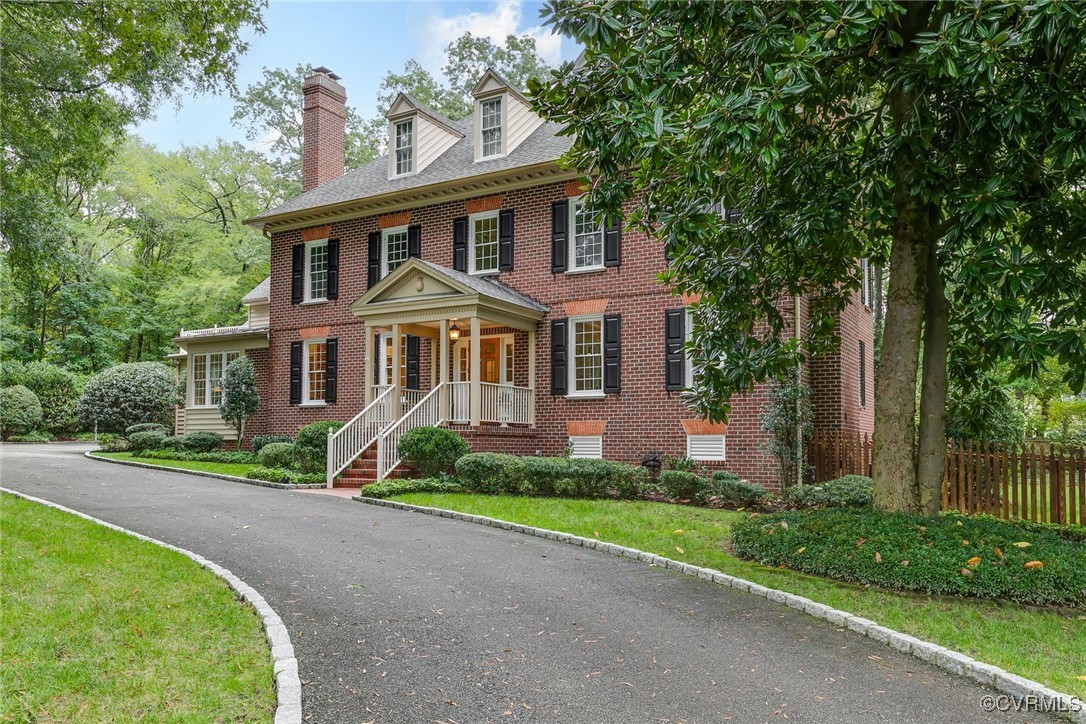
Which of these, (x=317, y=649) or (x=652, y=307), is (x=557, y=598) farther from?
(x=652, y=307)

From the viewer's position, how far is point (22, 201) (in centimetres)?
1366

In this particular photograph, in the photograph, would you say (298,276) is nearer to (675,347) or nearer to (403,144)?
(403,144)

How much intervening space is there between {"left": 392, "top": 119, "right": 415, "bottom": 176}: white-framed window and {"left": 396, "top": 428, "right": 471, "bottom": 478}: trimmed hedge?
8.29m

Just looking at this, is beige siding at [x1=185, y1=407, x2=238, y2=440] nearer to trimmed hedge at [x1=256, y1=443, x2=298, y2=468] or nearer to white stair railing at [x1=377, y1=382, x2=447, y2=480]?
trimmed hedge at [x1=256, y1=443, x2=298, y2=468]

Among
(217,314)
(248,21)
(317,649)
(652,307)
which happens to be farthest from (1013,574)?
(217,314)

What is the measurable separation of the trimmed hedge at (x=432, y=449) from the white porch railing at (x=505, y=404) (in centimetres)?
161

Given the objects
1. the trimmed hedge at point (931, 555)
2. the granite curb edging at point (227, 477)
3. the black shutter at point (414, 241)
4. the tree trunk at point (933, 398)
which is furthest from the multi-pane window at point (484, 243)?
the trimmed hedge at point (931, 555)

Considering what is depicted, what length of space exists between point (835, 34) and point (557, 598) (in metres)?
5.30

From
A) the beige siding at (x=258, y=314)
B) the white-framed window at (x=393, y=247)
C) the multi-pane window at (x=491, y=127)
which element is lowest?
the beige siding at (x=258, y=314)

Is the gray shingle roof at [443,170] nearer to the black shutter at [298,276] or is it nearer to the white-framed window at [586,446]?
the black shutter at [298,276]

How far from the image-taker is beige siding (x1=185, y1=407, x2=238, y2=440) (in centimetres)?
2191

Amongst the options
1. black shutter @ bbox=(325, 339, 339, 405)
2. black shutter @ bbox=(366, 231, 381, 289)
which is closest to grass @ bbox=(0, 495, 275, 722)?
black shutter @ bbox=(325, 339, 339, 405)

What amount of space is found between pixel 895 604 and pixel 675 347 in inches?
360

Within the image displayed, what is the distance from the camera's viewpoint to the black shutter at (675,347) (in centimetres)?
1533
